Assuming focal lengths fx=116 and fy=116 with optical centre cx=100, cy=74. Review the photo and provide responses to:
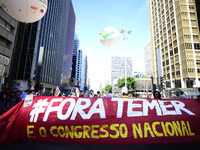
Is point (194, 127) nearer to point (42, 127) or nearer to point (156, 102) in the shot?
point (156, 102)

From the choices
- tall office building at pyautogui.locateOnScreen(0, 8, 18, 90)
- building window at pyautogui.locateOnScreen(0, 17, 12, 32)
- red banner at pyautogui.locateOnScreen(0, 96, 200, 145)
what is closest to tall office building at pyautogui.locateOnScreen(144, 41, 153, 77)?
tall office building at pyautogui.locateOnScreen(0, 8, 18, 90)

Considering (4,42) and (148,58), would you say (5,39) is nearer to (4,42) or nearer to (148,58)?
(4,42)

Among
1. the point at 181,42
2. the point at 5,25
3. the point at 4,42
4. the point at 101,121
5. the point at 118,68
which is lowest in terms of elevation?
the point at 101,121

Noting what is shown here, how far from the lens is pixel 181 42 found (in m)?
46.9

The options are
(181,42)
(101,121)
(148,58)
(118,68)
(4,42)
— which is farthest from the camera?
(118,68)

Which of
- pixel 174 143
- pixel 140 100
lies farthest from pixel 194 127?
pixel 140 100

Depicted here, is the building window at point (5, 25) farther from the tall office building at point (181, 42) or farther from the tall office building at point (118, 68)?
the tall office building at point (118, 68)

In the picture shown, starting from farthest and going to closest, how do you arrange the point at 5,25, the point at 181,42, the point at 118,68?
the point at 118,68 < the point at 181,42 < the point at 5,25

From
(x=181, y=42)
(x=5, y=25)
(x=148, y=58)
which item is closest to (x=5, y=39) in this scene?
(x=5, y=25)

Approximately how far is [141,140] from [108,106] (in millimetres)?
1436

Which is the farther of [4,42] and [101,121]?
[4,42]

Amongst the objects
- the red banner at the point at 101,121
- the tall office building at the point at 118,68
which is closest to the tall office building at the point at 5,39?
the red banner at the point at 101,121

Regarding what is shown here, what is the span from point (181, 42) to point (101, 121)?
56.2m

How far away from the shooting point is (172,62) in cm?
5247
